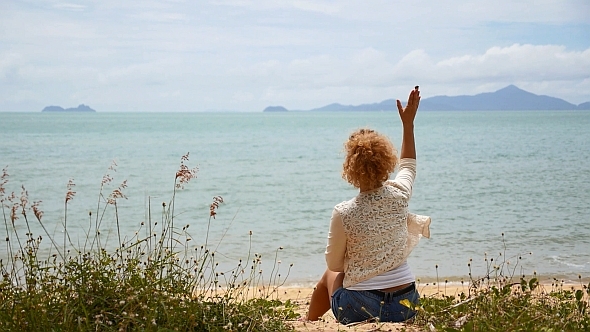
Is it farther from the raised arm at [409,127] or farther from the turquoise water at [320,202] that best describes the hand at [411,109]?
the turquoise water at [320,202]

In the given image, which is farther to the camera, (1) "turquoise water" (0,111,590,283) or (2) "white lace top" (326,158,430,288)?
(1) "turquoise water" (0,111,590,283)

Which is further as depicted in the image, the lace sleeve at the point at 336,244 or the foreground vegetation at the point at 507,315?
the lace sleeve at the point at 336,244

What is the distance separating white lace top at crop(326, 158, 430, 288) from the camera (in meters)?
4.37

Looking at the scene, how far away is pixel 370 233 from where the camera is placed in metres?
4.37

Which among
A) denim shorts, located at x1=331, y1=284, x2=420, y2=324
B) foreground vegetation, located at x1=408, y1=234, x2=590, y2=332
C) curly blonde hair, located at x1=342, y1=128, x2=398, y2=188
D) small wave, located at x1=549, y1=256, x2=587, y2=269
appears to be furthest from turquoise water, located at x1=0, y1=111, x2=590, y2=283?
foreground vegetation, located at x1=408, y1=234, x2=590, y2=332

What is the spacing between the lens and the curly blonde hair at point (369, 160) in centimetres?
436

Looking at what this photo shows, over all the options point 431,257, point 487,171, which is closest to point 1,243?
point 431,257

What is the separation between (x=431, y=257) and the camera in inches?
388

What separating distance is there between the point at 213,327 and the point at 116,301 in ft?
1.88

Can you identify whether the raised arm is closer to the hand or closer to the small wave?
the hand

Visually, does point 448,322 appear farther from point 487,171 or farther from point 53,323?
point 487,171

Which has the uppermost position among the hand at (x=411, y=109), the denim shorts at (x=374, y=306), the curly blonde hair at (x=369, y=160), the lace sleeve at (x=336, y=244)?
the hand at (x=411, y=109)

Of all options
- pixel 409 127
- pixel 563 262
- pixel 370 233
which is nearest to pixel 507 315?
pixel 370 233

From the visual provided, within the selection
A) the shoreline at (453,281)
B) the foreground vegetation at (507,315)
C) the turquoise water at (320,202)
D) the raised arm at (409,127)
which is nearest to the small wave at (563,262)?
the turquoise water at (320,202)
